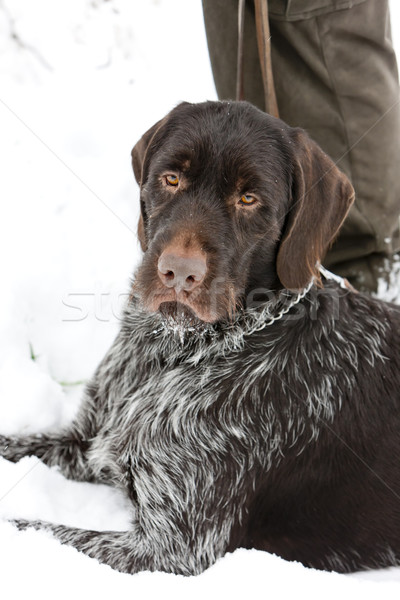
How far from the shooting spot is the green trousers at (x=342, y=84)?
2.80 m

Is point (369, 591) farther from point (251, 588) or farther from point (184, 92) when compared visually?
point (184, 92)

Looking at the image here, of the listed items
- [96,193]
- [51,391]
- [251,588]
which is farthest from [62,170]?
[251,588]

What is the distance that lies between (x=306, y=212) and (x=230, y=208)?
27 cm

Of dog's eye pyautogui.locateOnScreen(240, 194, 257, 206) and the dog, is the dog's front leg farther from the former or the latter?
dog's eye pyautogui.locateOnScreen(240, 194, 257, 206)

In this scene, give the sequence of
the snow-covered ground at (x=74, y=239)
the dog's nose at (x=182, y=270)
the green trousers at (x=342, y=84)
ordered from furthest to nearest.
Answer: the green trousers at (x=342, y=84) → the dog's nose at (x=182, y=270) → the snow-covered ground at (x=74, y=239)

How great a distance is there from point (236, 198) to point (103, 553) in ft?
4.25

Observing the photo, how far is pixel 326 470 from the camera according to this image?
208 cm

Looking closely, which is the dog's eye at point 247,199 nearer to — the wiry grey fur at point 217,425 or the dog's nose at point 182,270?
the dog's nose at point 182,270

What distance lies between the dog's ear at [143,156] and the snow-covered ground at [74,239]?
0.92 m

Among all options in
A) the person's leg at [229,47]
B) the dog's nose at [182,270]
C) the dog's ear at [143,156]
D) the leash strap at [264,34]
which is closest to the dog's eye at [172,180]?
the dog's ear at [143,156]

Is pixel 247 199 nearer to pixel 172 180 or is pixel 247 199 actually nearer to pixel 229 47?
pixel 172 180

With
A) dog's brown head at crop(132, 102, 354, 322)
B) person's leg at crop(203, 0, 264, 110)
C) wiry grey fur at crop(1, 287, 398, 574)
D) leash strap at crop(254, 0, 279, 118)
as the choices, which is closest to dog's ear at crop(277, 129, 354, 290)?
dog's brown head at crop(132, 102, 354, 322)

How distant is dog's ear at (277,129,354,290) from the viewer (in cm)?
208

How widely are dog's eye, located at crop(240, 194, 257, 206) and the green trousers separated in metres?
1.23
